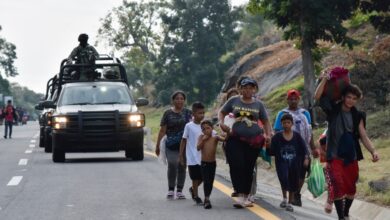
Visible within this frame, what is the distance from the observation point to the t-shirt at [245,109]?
37.1ft

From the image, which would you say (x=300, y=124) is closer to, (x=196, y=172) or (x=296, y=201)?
(x=296, y=201)

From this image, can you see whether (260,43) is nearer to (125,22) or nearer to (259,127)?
(125,22)

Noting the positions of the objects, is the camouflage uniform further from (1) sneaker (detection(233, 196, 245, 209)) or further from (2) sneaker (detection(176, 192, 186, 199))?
(1) sneaker (detection(233, 196, 245, 209))

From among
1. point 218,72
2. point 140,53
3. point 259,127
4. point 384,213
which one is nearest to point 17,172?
point 259,127

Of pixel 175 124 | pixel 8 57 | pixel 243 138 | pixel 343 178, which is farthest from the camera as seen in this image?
pixel 8 57

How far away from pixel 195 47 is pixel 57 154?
5319cm

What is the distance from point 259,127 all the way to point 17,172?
7.87 metres

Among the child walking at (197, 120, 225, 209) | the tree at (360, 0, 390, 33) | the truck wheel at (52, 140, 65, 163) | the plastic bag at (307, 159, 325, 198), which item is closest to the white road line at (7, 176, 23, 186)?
the truck wheel at (52, 140, 65, 163)

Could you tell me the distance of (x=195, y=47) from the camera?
241 ft

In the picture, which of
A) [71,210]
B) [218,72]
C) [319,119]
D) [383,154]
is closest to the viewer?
[71,210]

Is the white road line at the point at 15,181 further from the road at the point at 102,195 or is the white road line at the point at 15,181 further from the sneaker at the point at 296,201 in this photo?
the sneaker at the point at 296,201

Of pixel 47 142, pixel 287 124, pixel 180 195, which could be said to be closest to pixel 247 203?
pixel 287 124

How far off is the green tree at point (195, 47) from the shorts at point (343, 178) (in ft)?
199

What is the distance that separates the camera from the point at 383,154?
58.4 ft
